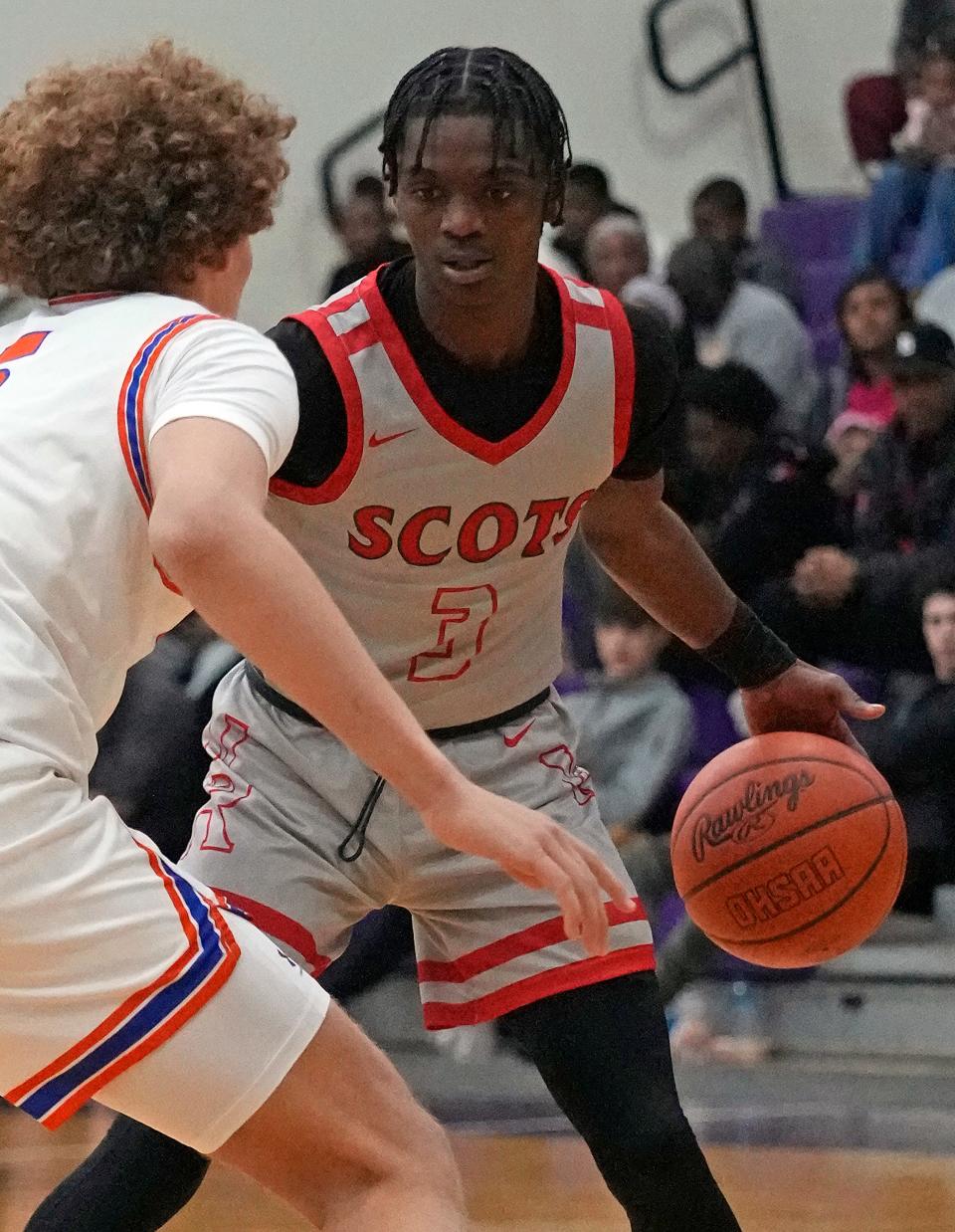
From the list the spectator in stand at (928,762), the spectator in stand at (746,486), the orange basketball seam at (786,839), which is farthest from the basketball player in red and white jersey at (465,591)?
the spectator in stand at (746,486)

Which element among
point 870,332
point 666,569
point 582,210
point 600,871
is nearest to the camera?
point 600,871

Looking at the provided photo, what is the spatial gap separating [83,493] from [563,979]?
111cm

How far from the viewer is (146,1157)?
271 centimetres

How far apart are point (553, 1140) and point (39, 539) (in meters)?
3.54

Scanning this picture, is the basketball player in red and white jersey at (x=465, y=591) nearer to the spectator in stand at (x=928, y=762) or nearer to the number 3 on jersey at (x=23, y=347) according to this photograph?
the number 3 on jersey at (x=23, y=347)

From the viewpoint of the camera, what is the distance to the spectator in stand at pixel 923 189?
322 inches

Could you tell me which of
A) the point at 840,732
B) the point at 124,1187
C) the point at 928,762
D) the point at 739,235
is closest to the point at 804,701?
the point at 840,732

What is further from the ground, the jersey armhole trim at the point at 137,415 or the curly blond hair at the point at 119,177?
the curly blond hair at the point at 119,177

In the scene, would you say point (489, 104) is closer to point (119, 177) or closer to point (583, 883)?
point (119, 177)

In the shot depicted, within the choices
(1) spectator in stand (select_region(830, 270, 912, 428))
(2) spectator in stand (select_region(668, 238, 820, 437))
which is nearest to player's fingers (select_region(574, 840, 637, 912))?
(1) spectator in stand (select_region(830, 270, 912, 428))

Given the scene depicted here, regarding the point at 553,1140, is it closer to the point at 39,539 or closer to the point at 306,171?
the point at 39,539

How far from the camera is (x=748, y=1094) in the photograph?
543 centimetres

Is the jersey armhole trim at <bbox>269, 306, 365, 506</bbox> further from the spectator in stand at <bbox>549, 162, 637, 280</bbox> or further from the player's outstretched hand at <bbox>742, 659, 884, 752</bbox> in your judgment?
the spectator in stand at <bbox>549, 162, 637, 280</bbox>

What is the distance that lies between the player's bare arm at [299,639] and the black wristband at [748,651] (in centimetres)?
129
